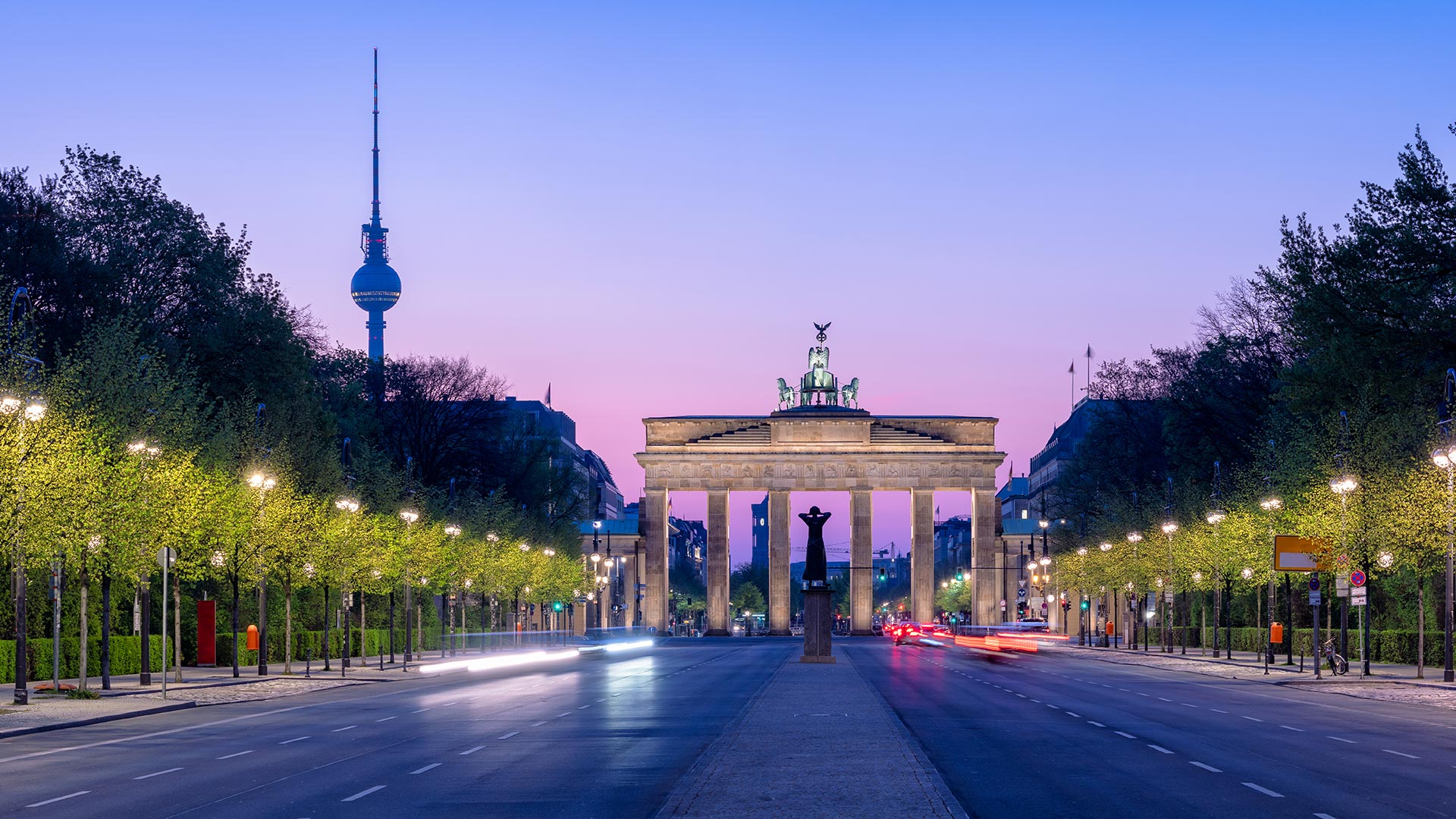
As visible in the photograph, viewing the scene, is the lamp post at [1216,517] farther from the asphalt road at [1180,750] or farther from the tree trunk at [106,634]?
the tree trunk at [106,634]

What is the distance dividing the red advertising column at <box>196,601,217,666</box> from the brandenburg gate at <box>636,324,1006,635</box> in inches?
3464

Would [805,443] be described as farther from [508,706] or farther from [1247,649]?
[508,706]

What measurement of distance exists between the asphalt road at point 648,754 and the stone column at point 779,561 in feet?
329

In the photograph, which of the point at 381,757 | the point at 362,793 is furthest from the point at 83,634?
the point at 362,793

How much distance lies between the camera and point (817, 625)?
236 ft

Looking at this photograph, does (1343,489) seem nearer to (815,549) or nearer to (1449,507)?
(1449,507)

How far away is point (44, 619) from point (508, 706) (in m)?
23.2

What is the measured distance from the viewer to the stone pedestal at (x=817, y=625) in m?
70.6

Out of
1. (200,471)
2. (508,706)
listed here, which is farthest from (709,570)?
(508,706)

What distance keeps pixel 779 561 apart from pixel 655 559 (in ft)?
36.4

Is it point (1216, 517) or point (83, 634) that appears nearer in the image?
point (83, 634)

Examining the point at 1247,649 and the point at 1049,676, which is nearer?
the point at 1049,676

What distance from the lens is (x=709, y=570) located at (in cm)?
15325

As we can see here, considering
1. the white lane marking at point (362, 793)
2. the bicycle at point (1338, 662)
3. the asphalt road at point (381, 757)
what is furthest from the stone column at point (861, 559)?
the white lane marking at point (362, 793)
